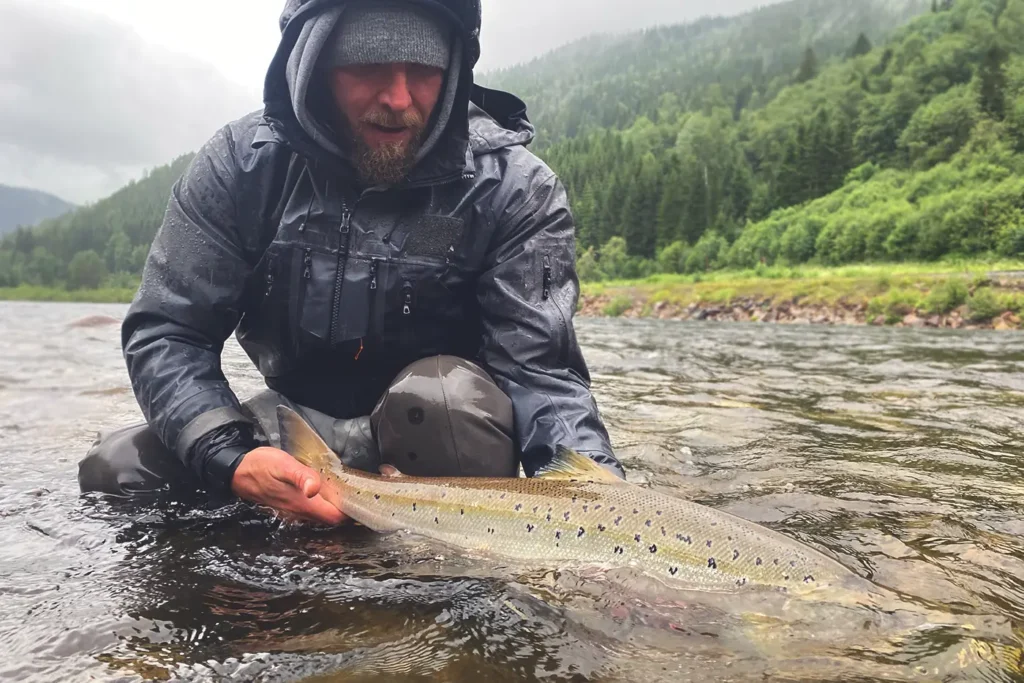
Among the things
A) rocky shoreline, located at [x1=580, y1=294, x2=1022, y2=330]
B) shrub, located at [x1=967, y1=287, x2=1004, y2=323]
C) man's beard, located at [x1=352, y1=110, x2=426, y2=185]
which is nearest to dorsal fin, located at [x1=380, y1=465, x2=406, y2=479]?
man's beard, located at [x1=352, y1=110, x2=426, y2=185]

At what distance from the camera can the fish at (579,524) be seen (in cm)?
221

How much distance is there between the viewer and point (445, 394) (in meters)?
2.91

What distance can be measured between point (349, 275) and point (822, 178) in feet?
241

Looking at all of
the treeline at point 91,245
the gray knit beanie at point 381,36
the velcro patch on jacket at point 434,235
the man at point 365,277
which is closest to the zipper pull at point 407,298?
the man at point 365,277

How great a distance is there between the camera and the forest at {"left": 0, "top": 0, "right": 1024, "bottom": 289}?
4572 cm

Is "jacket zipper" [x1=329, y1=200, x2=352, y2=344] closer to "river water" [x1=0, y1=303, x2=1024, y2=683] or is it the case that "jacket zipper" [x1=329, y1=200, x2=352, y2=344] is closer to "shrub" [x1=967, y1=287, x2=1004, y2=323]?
"river water" [x1=0, y1=303, x2=1024, y2=683]

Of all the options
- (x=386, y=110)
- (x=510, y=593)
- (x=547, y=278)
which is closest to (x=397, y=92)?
(x=386, y=110)

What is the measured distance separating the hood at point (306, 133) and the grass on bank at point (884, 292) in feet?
77.2

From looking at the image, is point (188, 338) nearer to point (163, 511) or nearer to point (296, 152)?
point (163, 511)

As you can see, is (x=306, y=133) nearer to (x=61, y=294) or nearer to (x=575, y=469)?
(x=575, y=469)

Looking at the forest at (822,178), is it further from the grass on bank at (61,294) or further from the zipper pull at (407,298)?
the zipper pull at (407,298)

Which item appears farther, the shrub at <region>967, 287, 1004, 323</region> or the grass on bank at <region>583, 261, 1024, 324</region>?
the grass on bank at <region>583, 261, 1024, 324</region>

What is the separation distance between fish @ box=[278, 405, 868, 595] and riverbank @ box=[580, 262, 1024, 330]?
23008mm

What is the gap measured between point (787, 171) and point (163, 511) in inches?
2933
